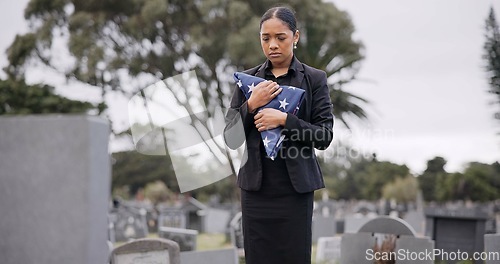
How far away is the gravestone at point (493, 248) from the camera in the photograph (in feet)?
18.8

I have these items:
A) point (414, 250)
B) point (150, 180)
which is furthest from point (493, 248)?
point (150, 180)

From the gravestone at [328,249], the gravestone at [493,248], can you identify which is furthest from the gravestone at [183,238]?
the gravestone at [493,248]

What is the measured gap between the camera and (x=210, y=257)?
19.5 feet

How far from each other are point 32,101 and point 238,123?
22.9m

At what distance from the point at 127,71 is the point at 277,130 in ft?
55.8

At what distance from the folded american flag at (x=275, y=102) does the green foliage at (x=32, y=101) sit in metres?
22.0

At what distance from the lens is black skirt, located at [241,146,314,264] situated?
2.89 m

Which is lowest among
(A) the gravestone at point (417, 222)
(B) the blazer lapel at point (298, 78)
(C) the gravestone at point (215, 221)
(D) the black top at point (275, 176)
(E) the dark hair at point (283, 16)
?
(C) the gravestone at point (215, 221)

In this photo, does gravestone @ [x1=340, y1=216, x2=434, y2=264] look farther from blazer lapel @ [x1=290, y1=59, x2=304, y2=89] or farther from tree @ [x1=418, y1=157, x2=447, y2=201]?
tree @ [x1=418, y1=157, x2=447, y2=201]

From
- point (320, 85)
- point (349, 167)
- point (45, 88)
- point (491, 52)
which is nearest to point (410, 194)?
point (349, 167)

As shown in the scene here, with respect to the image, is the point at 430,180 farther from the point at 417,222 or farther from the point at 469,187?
the point at 417,222

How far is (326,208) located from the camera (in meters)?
24.6

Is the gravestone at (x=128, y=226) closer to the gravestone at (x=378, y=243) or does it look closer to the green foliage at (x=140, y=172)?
the gravestone at (x=378, y=243)

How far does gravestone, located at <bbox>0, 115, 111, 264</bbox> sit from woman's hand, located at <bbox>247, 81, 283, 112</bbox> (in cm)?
73
